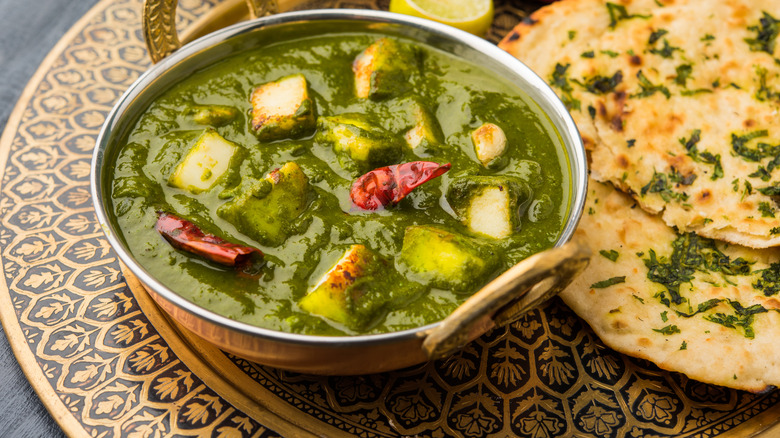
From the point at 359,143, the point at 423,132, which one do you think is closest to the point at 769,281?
the point at 423,132

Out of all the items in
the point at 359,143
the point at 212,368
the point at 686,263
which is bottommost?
the point at 686,263

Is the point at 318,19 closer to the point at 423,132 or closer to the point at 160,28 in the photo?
the point at 160,28

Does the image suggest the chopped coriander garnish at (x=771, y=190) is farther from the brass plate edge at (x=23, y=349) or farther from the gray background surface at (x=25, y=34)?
the gray background surface at (x=25, y=34)

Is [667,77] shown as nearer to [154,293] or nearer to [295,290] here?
[295,290]

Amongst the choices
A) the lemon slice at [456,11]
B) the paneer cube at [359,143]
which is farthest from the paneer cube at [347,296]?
the lemon slice at [456,11]

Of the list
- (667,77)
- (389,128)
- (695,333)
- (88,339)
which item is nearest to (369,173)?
(389,128)
